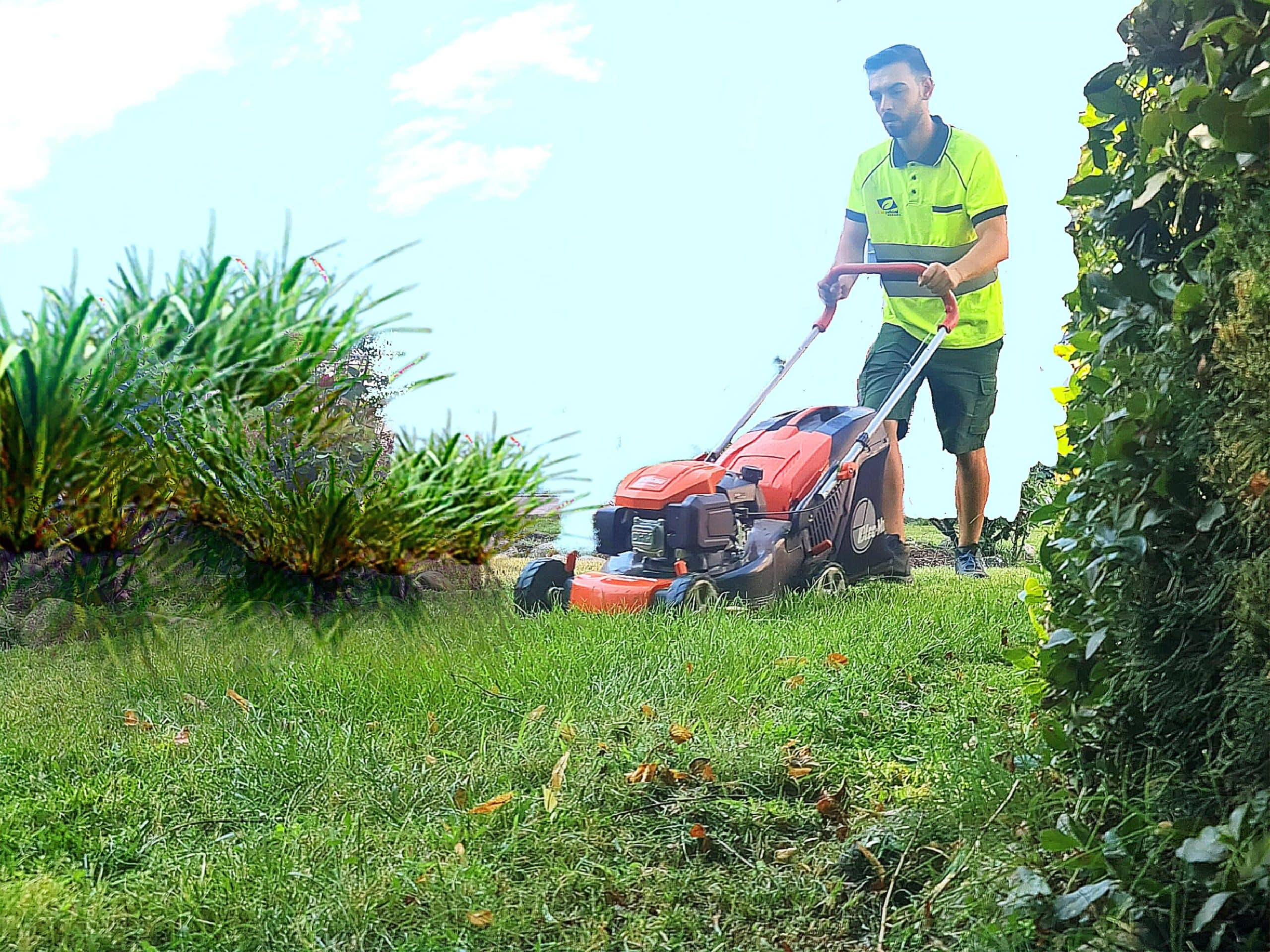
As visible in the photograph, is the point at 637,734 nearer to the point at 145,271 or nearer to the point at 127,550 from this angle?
the point at 127,550

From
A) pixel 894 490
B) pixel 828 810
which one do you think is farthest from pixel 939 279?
pixel 828 810

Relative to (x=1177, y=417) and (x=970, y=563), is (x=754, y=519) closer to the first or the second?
(x=970, y=563)

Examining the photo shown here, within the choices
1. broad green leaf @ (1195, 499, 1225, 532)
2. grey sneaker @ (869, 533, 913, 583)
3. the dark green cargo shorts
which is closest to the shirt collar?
the dark green cargo shorts

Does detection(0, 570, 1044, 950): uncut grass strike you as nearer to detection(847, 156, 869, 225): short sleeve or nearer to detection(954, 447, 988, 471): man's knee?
detection(954, 447, 988, 471): man's knee

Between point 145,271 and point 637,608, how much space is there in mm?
1653

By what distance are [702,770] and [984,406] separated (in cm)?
193

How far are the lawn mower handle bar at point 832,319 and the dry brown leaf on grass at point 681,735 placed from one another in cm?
144

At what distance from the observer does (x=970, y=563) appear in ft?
12.1

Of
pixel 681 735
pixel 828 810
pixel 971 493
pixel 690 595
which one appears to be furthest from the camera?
pixel 971 493

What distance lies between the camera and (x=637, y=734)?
2.17m

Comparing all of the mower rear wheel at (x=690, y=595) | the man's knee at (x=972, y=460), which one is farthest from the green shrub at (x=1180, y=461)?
the man's knee at (x=972, y=460)

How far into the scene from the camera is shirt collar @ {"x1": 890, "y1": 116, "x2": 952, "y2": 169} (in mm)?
3373

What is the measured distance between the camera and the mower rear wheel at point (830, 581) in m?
3.37

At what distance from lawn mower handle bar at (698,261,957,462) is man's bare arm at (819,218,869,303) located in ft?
0.07
